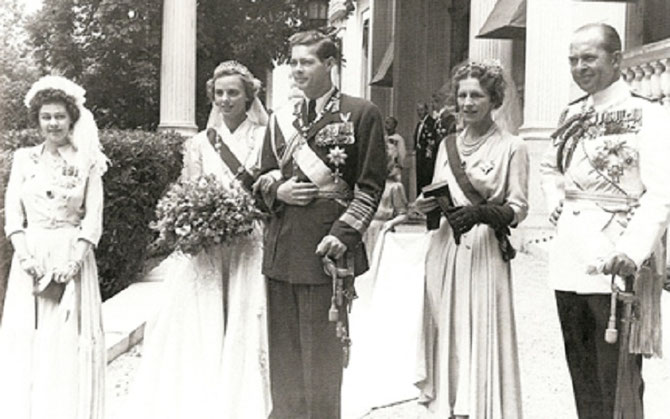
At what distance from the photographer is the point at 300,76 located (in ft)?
14.9

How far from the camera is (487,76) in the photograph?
483cm

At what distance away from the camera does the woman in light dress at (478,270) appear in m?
4.83

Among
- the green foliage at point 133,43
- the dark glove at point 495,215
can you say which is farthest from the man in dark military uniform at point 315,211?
the green foliage at point 133,43

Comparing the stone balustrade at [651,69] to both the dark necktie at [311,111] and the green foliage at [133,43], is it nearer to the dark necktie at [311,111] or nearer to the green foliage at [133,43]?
the dark necktie at [311,111]

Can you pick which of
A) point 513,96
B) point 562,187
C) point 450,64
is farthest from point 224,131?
point 450,64

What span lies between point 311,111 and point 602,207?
58.1 inches

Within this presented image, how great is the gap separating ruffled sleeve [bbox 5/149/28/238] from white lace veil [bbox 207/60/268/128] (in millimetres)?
1143

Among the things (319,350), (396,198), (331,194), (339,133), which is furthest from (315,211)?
(396,198)

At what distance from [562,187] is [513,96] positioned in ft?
3.24

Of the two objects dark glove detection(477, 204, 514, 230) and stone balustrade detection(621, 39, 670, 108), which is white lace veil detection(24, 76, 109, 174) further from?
stone balustrade detection(621, 39, 670, 108)

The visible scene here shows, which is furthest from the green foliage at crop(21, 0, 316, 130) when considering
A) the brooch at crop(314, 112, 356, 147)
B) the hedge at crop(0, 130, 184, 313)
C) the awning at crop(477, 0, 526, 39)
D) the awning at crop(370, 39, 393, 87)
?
the brooch at crop(314, 112, 356, 147)

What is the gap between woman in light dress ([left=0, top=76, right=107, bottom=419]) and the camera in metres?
4.84

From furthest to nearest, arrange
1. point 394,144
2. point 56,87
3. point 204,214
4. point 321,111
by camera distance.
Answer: point 394,144 → point 204,214 → point 56,87 → point 321,111

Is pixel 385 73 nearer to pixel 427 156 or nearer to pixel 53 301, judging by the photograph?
pixel 427 156
